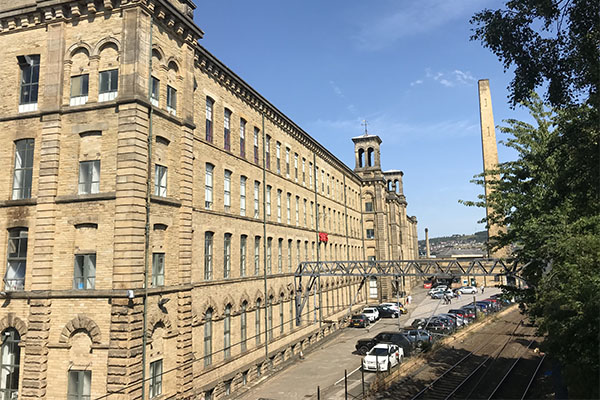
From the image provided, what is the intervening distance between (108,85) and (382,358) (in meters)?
20.7

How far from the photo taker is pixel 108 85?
17109 mm

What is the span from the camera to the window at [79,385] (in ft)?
50.4

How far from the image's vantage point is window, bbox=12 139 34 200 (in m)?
17.6

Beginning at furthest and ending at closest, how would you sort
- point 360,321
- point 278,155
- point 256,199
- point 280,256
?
point 360,321, point 278,155, point 280,256, point 256,199

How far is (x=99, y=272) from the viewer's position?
1592cm

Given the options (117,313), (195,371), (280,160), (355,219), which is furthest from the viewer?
(355,219)

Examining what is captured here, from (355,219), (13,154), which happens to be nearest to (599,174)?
(13,154)

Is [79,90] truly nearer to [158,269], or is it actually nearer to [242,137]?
[158,269]

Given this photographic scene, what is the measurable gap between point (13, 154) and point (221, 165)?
9829mm

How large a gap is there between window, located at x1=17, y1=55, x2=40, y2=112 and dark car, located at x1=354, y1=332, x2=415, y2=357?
A: 82.0 ft

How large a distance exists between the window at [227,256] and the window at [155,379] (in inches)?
286

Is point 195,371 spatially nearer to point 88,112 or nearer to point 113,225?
point 113,225

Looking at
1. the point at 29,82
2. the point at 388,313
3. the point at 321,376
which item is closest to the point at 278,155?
the point at 321,376

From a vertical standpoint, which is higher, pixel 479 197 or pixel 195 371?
pixel 479 197
